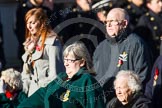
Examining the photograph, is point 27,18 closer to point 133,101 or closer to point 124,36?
point 124,36

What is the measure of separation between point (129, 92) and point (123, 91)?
0.06 m

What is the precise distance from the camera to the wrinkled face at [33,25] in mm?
8812

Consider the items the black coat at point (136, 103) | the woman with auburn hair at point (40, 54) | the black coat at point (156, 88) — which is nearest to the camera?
the black coat at point (136, 103)

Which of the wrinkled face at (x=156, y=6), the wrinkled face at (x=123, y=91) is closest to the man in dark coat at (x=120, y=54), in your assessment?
the wrinkled face at (x=123, y=91)

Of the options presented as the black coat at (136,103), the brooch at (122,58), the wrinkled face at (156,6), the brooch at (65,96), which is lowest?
the black coat at (136,103)

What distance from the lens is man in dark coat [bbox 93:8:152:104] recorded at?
8547 mm

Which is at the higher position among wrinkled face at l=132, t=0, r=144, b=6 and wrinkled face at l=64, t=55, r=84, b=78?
wrinkled face at l=132, t=0, r=144, b=6

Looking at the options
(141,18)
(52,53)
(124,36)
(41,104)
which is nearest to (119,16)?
(124,36)

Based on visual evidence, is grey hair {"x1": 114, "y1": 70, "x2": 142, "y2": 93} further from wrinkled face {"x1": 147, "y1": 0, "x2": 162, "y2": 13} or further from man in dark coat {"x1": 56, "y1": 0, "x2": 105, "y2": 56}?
wrinkled face {"x1": 147, "y1": 0, "x2": 162, "y2": 13}

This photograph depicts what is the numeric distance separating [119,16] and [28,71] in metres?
1.18

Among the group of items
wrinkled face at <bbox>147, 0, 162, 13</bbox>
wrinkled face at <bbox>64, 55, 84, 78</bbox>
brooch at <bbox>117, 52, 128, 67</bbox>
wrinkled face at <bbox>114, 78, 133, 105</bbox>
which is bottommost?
wrinkled face at <bbox>114, 78, 133, 105</bbox>

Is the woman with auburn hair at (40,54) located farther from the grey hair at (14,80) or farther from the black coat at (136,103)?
the black coat at (136,103)

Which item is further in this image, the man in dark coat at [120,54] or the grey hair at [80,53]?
the man in dark coat at [120,54]

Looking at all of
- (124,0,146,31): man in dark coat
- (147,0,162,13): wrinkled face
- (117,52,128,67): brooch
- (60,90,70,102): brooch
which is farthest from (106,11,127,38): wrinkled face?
(124,0,146,31): man in dark coat
